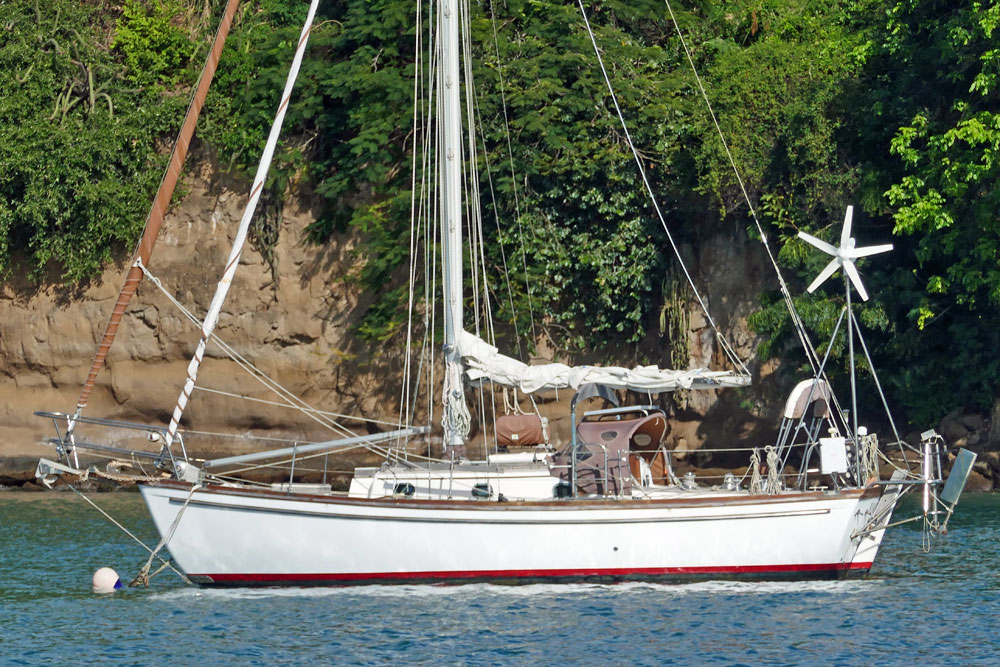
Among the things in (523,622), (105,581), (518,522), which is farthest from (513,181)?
(523,622)

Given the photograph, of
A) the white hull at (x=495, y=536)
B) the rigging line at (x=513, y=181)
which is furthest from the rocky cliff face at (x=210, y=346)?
the white hull at (x=495, y=536)

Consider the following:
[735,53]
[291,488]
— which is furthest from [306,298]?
[291,488]

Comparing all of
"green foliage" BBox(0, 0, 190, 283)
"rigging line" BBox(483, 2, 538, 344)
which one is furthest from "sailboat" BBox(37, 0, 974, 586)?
"green foliage" BBox(0, 0, 190, 283)

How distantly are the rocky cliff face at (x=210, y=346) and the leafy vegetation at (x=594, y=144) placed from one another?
984mm

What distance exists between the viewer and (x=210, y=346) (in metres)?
38.3

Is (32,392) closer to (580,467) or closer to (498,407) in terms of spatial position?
(498,407)

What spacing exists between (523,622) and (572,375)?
4904 mm

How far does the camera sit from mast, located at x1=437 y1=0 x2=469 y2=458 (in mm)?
21984

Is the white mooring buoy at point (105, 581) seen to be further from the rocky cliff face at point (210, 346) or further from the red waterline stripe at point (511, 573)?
the rocky cliff face at point (210, 346)

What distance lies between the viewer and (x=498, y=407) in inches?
1398

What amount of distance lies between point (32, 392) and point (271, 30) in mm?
12438

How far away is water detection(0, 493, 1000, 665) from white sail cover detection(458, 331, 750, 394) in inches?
128

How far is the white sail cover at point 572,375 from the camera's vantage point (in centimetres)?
2131

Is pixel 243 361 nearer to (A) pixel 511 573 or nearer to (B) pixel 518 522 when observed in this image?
(A) pixel 511 573
